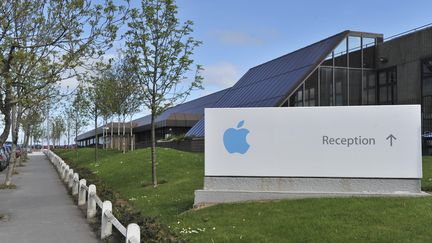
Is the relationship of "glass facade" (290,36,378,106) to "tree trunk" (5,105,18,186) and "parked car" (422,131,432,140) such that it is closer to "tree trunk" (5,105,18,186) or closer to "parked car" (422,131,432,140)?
"parked car" (422,131,432,140)

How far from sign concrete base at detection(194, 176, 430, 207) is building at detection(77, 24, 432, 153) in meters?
17.4

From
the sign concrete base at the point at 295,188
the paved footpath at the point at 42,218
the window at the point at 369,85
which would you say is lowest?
the paved footpath at the point at 42,218

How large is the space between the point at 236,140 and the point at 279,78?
848 inches

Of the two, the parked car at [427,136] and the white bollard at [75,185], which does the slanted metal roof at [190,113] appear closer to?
the parked car at [427,136]

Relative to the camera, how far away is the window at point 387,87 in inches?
1180

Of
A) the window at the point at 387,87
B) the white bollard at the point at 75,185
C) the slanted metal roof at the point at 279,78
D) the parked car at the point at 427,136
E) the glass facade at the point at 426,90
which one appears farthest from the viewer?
the window at the point at 387,87

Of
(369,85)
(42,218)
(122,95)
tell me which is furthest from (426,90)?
(42,218)

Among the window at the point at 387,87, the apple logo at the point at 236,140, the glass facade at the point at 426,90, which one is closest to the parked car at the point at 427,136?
the glass facade at the point at 426,90

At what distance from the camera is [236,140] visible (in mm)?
10641

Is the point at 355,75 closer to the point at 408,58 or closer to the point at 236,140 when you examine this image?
the point at 408,58

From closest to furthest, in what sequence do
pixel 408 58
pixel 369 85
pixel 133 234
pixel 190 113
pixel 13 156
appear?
pixel 133 234
pixel 13 156
pixel 408 58
pixel 369 85
pixel 190 113

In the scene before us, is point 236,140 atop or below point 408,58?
below

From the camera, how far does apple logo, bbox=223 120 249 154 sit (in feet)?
34.7

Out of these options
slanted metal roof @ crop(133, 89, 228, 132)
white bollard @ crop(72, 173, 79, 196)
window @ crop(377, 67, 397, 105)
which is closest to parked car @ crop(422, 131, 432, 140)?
window @ crop(377, 67, 397, 105)
